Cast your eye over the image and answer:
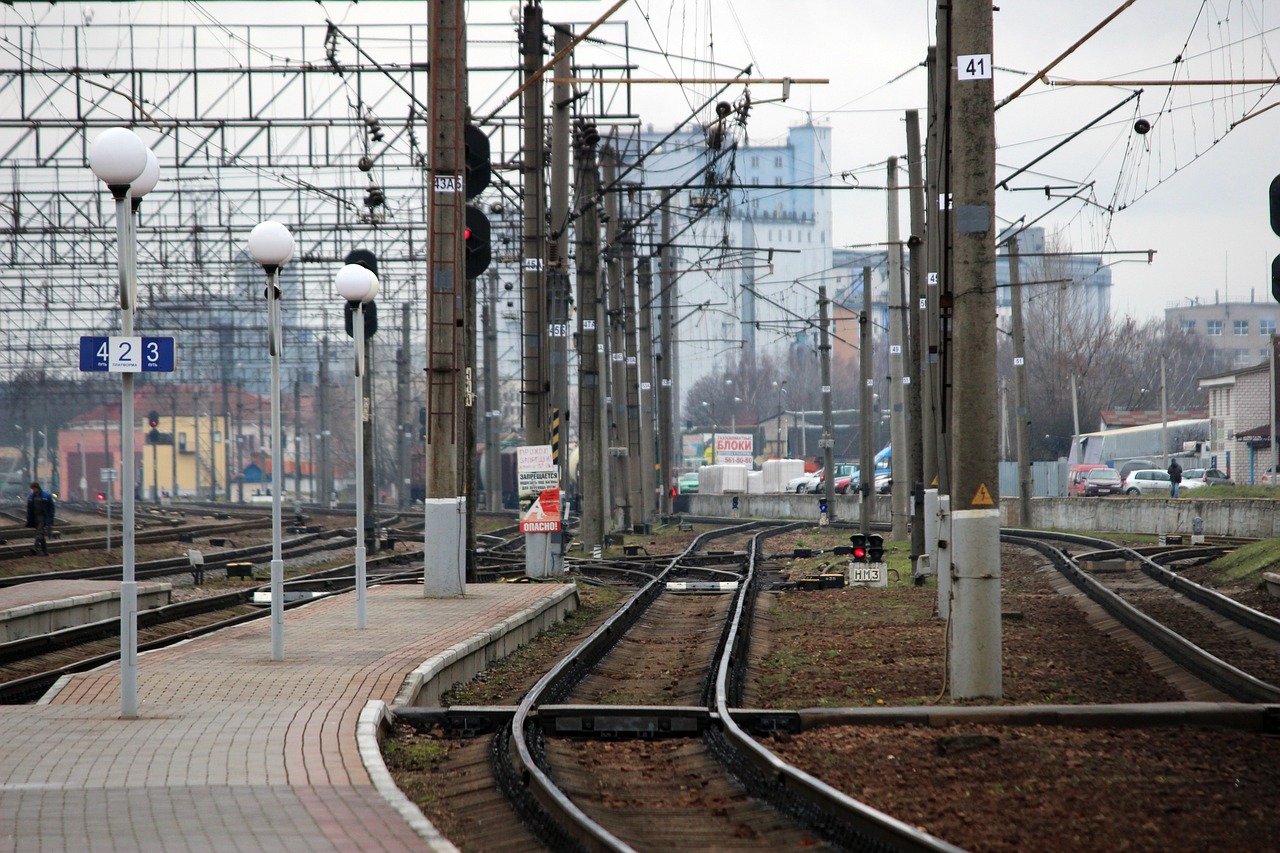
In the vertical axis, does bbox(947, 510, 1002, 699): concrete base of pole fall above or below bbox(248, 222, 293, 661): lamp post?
below

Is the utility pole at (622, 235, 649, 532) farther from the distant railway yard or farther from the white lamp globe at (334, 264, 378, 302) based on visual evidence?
the white lamp globe at (334, 264, 378, 302)

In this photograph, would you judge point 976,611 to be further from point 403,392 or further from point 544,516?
point 403,392

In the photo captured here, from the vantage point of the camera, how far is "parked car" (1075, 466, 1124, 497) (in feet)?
207

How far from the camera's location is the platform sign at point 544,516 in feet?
82.1

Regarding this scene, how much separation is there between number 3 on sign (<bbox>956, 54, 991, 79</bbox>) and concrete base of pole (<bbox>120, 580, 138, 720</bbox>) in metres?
7.58

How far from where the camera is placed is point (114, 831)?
275 inches

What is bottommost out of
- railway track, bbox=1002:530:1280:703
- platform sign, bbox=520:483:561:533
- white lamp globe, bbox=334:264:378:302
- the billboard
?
railway track, bbox=1002:530:1280:703

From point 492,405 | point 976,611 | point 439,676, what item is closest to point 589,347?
point 439,676

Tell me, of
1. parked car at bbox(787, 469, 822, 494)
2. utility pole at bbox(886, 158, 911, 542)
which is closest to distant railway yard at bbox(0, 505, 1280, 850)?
utility pole at bbox(886, 158, 911, 542)

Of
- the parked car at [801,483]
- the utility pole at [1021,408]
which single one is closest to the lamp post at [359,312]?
the utility pole at [1021,408]

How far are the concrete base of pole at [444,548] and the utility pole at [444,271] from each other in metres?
0.01

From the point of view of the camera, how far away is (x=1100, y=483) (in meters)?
63.1

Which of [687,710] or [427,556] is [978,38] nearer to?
[687,710]

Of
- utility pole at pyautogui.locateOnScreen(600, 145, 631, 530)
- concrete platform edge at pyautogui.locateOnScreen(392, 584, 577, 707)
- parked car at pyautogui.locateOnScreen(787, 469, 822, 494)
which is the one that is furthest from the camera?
parked car at pyautogui.locateOnScreen(787, 469, 822, 494)
